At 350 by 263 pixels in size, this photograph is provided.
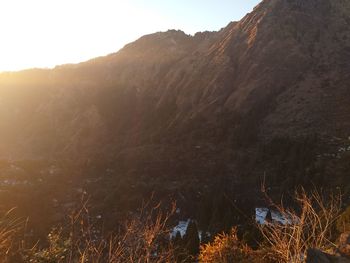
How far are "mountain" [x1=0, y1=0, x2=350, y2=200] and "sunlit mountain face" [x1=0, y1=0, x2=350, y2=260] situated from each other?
14.9 inches

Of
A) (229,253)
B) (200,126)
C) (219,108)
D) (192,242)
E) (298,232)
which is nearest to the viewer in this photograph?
(298,232)

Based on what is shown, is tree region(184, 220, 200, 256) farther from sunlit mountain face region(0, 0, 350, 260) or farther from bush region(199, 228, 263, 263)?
bush region(199, 228, 263, 263)

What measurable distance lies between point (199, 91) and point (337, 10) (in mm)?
48179

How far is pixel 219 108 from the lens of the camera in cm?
11962

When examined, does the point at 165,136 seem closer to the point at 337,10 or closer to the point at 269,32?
the point at 269,32

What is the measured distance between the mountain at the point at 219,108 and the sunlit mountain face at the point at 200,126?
1.24 ft

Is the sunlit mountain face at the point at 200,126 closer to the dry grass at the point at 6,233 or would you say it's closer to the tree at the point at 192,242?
the tree at the point at 192,242

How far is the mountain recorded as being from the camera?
98125 millimetres

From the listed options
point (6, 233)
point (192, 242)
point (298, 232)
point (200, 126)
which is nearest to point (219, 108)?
point (200, 126)

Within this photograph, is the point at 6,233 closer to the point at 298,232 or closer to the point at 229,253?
the point at 298,232

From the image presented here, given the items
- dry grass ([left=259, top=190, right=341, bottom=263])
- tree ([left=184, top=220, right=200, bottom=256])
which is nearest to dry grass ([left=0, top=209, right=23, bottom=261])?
dry grass ([left=259, top=190, right=341, bottom=263])

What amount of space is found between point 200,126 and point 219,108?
7.83 metres

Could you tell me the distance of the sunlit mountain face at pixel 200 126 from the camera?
89875 mm

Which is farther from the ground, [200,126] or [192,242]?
[192,242]
